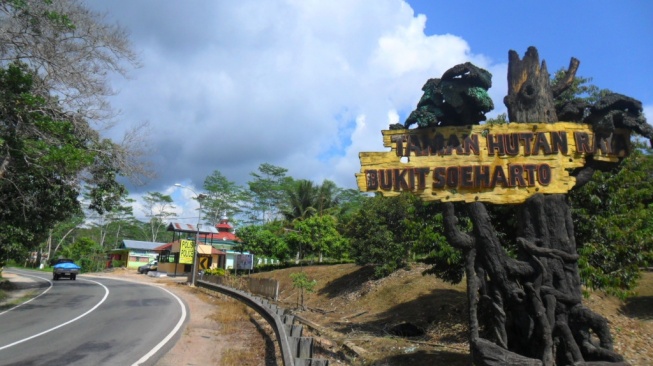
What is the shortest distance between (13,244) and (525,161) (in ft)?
69.2

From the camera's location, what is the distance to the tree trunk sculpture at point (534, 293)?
567 cm

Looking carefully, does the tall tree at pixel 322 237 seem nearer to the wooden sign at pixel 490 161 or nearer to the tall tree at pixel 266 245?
the tall tree at pixel 266 245

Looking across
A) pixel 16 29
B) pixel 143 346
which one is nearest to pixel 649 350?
pixel 143 346

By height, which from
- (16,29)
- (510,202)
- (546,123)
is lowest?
(510,202)

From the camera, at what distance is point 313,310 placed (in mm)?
19844

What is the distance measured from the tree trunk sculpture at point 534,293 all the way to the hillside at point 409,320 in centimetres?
195

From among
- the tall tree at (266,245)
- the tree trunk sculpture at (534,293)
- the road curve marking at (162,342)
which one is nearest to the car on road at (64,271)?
the tall tree at (266,245)

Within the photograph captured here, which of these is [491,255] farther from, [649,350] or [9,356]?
[9,356]

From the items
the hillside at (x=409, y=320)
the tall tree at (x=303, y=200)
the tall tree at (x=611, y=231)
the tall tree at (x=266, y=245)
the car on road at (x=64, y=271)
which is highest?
the tall tree at (x=303, y=200)

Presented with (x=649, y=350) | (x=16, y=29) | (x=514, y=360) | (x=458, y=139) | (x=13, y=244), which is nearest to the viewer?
(x=514, y=360)

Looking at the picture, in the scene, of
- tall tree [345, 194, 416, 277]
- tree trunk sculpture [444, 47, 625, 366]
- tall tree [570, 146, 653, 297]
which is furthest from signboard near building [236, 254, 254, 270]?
tree trunk sculpture [444, 47, 625, 366]

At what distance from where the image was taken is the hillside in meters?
8.70

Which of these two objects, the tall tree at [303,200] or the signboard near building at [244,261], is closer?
the signboard near building at [244,261]

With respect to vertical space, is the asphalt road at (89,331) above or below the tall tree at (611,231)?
below
